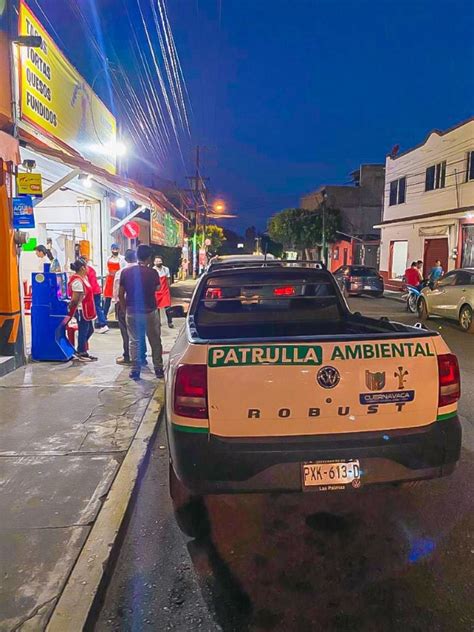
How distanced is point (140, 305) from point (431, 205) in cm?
2231

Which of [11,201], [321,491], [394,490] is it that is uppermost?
[11,201]

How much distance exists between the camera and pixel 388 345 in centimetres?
325

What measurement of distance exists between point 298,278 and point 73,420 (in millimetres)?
2838

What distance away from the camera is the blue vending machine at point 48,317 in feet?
26.5

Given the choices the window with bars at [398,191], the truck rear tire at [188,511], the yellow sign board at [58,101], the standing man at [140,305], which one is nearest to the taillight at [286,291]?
the standing man at [140,305]

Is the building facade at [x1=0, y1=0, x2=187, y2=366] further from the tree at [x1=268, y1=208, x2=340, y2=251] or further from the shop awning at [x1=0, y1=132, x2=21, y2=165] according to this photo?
the tree at [x1=268, y1=208, x2=340, y2=251]

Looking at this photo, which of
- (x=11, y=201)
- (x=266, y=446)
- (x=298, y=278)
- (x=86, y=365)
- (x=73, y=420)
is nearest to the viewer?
(x=266, y=446)

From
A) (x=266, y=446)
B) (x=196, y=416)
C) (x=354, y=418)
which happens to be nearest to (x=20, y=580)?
(x=196, y=416)

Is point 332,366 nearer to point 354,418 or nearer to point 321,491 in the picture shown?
point 354,418

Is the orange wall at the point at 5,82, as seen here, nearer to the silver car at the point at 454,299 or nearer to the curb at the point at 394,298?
the silver car at the point at 454,299

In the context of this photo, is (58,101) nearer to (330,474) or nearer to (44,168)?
(44,168)

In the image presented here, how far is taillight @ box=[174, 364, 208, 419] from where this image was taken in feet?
10.3

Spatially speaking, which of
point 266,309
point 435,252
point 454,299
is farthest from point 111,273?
point 435,252

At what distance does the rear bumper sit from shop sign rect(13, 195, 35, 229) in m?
5.48
